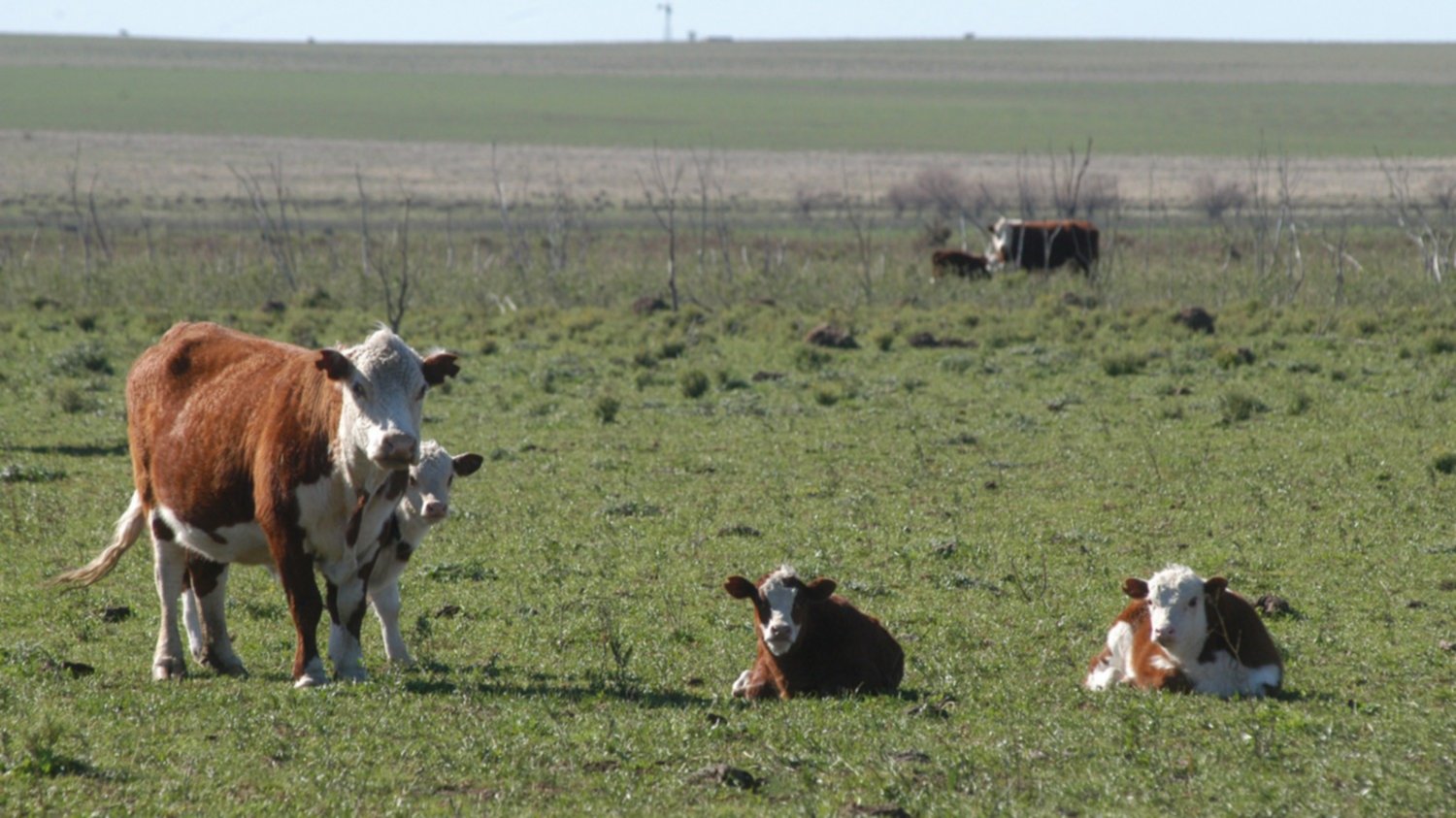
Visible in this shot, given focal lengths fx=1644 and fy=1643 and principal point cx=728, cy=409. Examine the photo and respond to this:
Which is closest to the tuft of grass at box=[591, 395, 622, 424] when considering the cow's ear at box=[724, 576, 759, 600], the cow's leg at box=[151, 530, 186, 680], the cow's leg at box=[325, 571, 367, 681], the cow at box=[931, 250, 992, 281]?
the cow's leg at box=[151, 530, 186, 680]

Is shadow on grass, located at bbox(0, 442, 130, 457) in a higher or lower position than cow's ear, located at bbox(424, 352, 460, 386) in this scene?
lower

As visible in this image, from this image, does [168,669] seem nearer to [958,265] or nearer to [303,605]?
[303,605]

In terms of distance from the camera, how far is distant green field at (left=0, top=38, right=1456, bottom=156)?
141m

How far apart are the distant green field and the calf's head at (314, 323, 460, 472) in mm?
112221

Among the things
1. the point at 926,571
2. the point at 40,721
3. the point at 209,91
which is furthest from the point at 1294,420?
the point at 209,91

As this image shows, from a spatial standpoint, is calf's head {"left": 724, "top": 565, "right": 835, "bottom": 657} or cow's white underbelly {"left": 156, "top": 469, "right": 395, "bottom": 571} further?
calf's head {"left": 724, "top": 565, "right": 835, "bottom": 657}

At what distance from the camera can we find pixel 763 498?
51.3 feet

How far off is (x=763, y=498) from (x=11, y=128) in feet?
439

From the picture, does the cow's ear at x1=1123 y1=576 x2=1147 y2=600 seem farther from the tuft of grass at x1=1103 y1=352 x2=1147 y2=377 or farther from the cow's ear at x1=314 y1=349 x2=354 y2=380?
the tuft of grass at x1=1103 y1=352 x2=1147 y2=377

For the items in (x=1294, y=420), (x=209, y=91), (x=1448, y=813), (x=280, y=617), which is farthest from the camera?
(x=209, y=91)

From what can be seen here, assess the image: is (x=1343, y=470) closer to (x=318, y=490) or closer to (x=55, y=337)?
(x=318, y=490)

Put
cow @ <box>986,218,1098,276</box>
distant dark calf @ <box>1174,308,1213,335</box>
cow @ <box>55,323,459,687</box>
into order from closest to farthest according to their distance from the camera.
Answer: cow @ <box>55,323,459,687</box> → distant dark calf @ <box>1174,308,1213,335</box> → cow @ <box>986,218,1098,276</box>

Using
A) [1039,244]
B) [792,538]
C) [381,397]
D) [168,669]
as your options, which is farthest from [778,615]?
[1039,244]

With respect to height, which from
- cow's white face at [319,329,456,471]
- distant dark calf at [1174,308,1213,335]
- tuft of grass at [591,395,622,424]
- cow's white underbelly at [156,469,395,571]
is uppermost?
cow's white face at [319,329,456,471]
